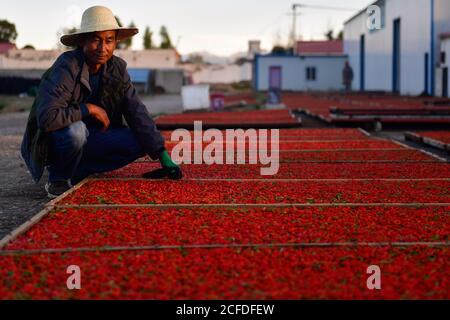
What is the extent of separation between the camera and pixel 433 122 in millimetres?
12281

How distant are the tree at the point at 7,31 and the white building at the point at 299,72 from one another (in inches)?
1922

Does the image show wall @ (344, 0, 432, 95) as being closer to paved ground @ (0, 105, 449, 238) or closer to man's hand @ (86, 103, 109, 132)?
paved ground @ (0, 105, 449, 238)

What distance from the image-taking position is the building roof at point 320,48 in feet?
177

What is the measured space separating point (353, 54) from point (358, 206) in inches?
1554

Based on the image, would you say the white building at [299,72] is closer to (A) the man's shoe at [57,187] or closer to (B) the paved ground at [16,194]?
(B) the paved ground at [16,194]

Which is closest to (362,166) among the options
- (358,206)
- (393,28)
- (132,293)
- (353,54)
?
(358,206)

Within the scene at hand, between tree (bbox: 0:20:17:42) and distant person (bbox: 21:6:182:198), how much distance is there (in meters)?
82.4

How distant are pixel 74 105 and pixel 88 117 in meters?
0.24

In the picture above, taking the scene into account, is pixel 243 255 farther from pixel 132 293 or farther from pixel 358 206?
pixel 358 206

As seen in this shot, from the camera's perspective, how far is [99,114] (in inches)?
201

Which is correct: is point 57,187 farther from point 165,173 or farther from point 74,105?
point 165,173

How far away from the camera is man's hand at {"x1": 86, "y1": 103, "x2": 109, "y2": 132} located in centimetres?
506

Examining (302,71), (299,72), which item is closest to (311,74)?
(302,71)
